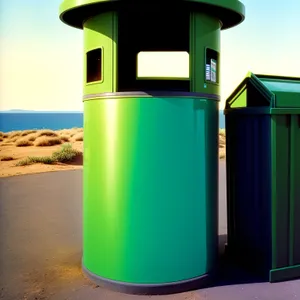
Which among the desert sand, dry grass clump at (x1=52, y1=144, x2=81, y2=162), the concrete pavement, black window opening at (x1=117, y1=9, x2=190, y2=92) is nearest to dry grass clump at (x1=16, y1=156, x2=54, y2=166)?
the desert sand

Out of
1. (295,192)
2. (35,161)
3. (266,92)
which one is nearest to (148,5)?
(266,92)

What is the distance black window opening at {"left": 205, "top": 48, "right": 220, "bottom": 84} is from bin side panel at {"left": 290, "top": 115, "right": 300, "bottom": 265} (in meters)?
0.80

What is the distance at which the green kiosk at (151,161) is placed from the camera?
3.48m

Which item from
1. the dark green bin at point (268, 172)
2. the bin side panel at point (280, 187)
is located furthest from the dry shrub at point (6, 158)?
the bin side panel at point (280, 187)

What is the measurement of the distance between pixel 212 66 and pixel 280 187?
125 centimetres

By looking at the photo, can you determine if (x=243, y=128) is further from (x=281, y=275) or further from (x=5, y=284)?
(x=5, y=284)

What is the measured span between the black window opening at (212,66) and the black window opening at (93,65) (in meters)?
0.97

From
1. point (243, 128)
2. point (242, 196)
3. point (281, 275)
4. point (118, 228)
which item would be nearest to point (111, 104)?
point (118, 228)

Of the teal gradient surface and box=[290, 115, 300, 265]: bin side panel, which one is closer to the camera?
the teal gradient surface

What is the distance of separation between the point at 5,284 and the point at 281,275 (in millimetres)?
2564

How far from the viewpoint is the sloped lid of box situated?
148 inches

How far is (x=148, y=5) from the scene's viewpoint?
3590 mm

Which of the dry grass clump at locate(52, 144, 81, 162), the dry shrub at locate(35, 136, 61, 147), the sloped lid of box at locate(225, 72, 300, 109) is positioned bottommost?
the dry grass clump at locate(52, 144, 81, 162)

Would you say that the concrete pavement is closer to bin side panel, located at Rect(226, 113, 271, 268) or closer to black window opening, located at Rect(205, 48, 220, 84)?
bin side panel, located at Rect(226, 113, 271, 268)
